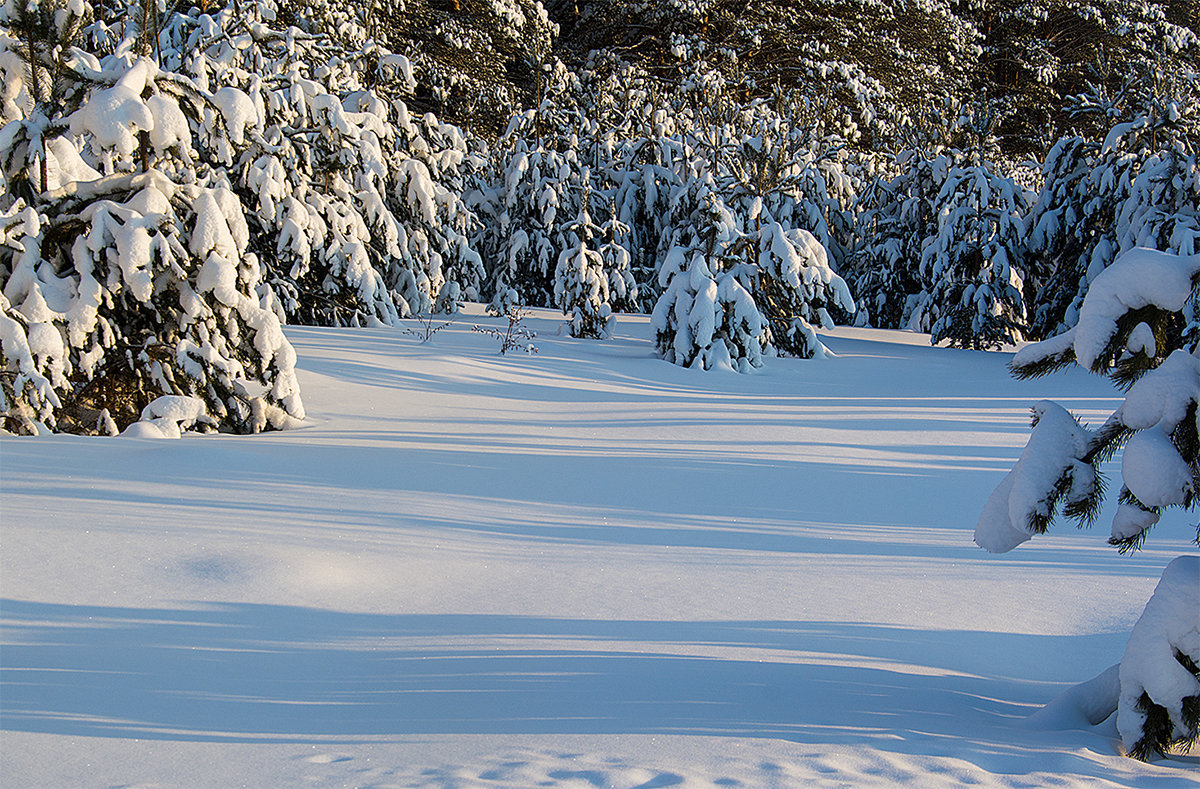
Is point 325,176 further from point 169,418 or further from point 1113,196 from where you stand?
point 1113,196

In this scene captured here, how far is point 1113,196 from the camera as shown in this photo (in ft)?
41.6

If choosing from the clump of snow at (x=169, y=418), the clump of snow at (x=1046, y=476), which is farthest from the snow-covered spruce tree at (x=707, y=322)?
the clump of snow at (x=1046, y=476)

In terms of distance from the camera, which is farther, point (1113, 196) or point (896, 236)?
point (896, 236)

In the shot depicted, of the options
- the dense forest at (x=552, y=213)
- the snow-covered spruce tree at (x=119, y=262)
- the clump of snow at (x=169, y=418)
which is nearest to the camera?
the dense forest at (x=552, y=213)

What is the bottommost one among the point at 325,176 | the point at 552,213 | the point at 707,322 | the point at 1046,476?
the point at 1046,476

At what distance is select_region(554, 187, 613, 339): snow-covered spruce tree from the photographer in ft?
37.1

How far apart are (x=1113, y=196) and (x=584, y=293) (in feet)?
23.7

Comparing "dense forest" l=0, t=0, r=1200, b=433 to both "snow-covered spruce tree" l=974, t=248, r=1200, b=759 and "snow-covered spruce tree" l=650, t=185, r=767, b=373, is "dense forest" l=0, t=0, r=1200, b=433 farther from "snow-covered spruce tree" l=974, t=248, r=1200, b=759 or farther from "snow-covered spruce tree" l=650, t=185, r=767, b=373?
"snow-covered spruce tree" l=974, t=248, r=1200, b=759

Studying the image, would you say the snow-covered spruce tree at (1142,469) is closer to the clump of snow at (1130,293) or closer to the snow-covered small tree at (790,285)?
the clump of snow at (1130,293)

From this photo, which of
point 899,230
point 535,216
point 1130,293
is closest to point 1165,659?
point 1130,293

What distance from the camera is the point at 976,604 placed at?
3248 mm

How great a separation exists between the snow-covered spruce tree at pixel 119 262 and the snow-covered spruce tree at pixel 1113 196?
999cm

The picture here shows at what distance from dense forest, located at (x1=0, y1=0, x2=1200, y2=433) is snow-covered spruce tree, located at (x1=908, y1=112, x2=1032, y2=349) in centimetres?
4

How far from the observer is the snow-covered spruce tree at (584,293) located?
37.1 feet
